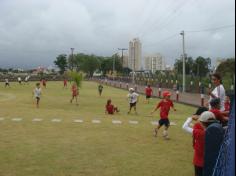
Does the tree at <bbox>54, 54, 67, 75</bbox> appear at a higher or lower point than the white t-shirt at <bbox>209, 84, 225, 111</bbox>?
higher

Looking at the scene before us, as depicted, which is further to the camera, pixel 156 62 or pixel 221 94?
pixel 156 62

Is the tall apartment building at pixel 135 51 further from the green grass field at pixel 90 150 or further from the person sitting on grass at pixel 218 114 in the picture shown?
the person sitting on grass at pixel 218 114

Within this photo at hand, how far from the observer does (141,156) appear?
12.1 metres

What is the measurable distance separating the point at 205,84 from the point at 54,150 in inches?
1394

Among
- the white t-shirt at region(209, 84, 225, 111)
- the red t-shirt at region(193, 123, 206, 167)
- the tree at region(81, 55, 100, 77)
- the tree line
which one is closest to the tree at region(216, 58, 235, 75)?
the white t-shirt at region(209, 84, 225, 111)

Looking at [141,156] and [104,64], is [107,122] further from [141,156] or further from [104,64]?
[104,64]

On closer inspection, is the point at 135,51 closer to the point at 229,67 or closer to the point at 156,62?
the point at 156,62

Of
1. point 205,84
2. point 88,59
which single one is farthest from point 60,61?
point 205,84

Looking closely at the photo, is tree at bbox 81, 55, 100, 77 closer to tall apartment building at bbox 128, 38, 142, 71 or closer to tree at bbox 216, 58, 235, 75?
tall apartment building at bbox 128, 38, 142, 71

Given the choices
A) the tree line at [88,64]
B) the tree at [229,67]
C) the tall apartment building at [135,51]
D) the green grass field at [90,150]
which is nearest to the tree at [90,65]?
the tree line at [88,64]

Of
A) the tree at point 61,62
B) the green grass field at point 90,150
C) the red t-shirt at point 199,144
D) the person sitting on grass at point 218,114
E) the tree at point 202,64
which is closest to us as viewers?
the red t-shirt at point 199,144

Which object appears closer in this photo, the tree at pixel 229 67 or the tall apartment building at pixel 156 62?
the tree at pixel 229 67

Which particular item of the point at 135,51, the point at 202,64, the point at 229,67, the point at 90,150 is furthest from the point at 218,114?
the point at 135,51

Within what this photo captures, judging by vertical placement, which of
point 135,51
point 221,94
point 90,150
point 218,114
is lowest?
point 90,150
